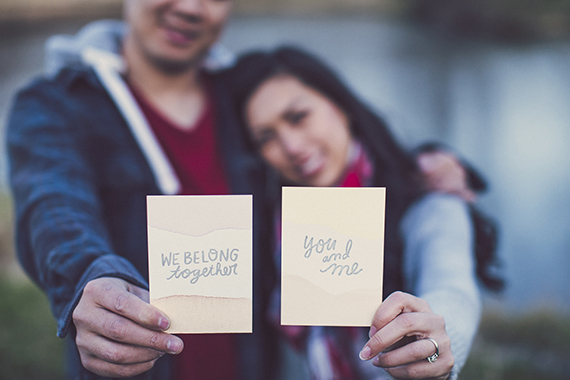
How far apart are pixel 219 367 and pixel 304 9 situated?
3.95m

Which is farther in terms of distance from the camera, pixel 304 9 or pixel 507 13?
pixel 304 9

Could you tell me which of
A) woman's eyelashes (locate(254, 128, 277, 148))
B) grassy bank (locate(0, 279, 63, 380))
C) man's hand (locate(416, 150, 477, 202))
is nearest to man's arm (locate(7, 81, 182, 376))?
woman's eyelashes (locate(254, 128, 277, 148))

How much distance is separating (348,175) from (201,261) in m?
0.61

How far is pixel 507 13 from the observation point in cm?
321

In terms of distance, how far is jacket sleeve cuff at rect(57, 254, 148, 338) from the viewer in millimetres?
607

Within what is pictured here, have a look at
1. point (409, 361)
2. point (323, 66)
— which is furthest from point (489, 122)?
point (409, 361)

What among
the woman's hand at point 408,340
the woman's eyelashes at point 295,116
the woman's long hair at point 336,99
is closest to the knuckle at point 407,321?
the woman's hand at point 408,340

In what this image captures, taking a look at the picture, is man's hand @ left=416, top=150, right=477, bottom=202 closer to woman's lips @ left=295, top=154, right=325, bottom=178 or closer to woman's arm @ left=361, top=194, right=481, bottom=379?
woman's arm @ left=361, top=194, right=481, bottom=379

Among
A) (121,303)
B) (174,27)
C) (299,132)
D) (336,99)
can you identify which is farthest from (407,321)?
(174,27)

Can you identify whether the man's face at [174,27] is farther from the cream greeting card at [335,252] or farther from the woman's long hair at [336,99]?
the cream greeting card at [335,252]

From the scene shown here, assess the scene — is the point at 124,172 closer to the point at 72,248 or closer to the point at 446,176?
the point at 72,248

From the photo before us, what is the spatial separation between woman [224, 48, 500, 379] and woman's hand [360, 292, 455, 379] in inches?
4.2

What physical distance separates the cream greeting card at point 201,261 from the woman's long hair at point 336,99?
60 cm

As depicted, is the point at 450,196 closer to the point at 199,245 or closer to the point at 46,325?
the point at 199,245
